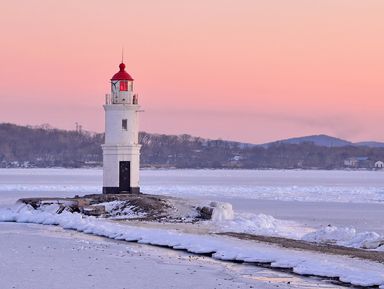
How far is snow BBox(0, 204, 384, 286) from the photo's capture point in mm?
16562

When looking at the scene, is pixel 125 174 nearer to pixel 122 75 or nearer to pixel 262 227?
pixel 122 75

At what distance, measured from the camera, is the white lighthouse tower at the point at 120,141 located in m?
36.0

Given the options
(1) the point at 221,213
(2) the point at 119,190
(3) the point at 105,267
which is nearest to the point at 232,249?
(3) the point at 105,267

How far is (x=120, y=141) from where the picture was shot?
36.0m

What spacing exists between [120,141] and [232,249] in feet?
54.0

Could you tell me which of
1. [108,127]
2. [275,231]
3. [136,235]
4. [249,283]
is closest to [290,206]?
[108,127]

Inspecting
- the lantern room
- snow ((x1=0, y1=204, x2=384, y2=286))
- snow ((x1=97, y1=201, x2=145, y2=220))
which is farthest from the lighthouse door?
snow ((x1=0, y1=204, x2=384, y2=286))

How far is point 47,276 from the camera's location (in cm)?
1593

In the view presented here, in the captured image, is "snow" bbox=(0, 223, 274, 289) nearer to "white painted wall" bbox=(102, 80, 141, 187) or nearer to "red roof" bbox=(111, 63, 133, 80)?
"white painted wall" bbox=(102, 80, 141, 187)

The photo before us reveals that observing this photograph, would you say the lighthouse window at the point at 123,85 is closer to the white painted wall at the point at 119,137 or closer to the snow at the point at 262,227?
the white painted wall at the point at 119,137

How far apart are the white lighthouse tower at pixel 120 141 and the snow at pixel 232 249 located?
5.63 m

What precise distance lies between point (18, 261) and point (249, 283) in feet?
17.8

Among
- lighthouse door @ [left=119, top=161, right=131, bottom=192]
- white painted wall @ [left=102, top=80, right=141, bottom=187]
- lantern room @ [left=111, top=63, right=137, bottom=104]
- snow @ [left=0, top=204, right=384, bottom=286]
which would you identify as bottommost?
snow @ [left=0, top=204, right=384, bottom=286]

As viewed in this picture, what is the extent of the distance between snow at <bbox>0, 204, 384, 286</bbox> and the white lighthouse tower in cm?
563
